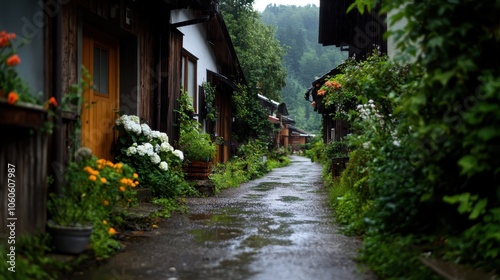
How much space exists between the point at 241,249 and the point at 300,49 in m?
64.5

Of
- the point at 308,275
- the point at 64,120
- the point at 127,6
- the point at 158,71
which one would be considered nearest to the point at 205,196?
the point at 158,71

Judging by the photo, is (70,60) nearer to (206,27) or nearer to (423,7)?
(423,7)

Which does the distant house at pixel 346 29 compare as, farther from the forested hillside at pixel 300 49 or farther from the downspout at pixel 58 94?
the forested hillside at pixel 300 49

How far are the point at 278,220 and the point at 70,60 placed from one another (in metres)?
3.59

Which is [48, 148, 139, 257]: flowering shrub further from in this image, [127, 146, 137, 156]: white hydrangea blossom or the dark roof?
the dark roof

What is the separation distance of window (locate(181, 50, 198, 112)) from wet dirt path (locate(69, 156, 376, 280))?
4.91m

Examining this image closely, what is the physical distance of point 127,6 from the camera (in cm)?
779

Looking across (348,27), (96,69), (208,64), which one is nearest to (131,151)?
(96,69)

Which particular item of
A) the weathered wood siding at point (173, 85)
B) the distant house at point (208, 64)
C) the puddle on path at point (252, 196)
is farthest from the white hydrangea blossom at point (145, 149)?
the distant house at point (208, 64)

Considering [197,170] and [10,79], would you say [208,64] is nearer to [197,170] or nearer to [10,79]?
[197,170]

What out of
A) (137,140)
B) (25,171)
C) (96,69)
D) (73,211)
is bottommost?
(73,211)

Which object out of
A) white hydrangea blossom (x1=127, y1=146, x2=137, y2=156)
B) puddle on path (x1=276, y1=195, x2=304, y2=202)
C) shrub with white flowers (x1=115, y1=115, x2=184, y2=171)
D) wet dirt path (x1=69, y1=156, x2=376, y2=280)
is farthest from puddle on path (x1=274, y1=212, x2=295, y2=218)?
white hydrangea blossom (x1=127, y1=146, x2=137, y2=156)

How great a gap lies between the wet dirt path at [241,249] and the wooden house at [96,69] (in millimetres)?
1109

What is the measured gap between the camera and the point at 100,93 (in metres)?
7.68
